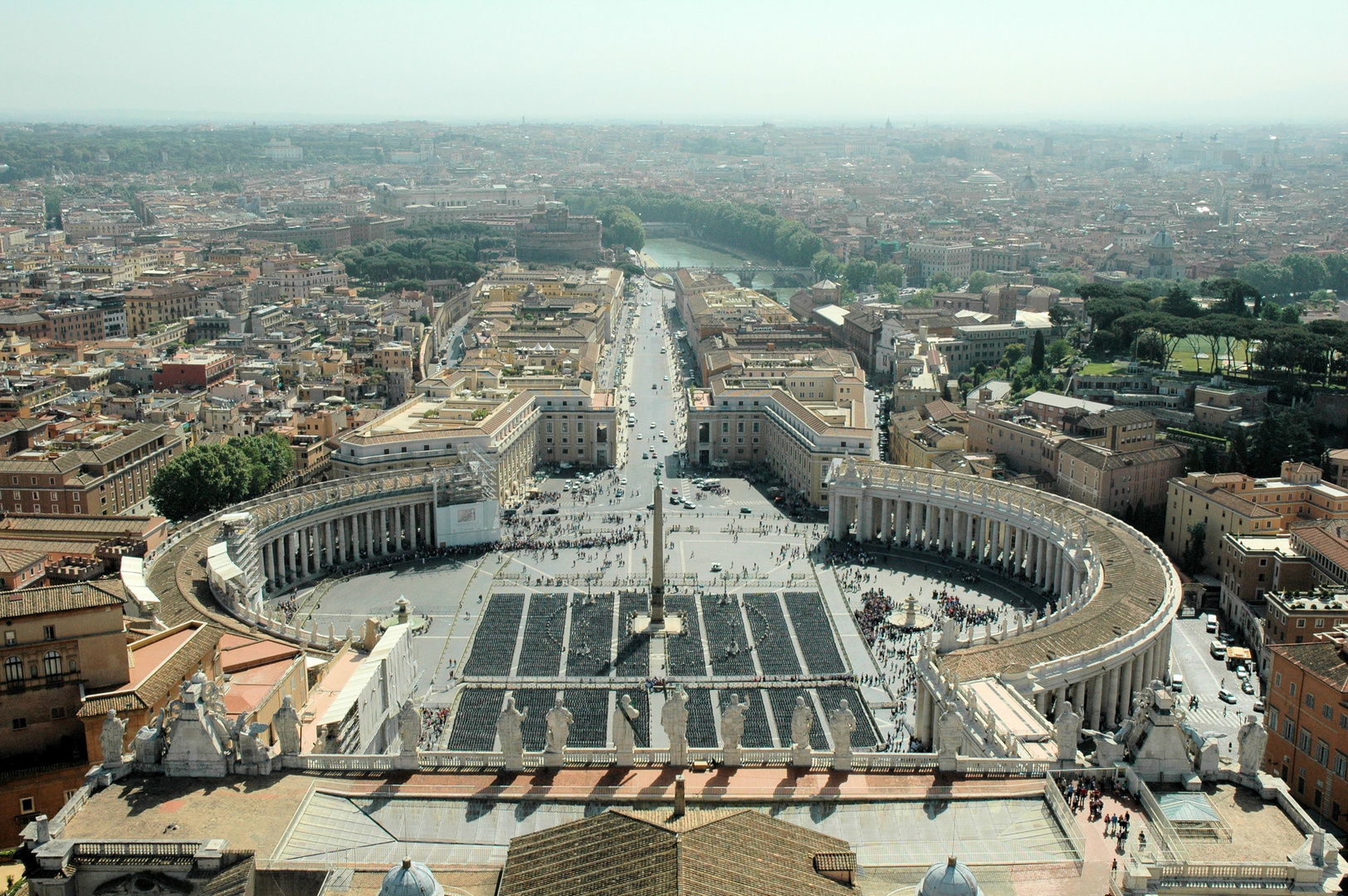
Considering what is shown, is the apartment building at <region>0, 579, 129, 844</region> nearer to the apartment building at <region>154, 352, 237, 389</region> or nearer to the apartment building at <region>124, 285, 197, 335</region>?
the apartment building at <region>154, 352, 237, 389</region>

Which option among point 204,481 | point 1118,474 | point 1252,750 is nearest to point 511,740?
point 1252,750

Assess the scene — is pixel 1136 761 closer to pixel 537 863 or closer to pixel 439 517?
pixel 537 863

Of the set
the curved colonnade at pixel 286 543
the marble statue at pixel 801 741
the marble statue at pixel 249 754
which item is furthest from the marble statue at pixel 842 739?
the curved colonnade at pixel 286 543

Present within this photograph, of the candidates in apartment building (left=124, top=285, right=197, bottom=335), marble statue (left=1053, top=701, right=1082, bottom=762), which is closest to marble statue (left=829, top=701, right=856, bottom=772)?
marble statue (left=1053, top=701, right=1082, bottom=762)

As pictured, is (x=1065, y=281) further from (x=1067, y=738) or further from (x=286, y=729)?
(x=286, y=729)

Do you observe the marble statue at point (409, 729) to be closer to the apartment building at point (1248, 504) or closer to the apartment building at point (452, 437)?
the apartment building at point (452, 437)
